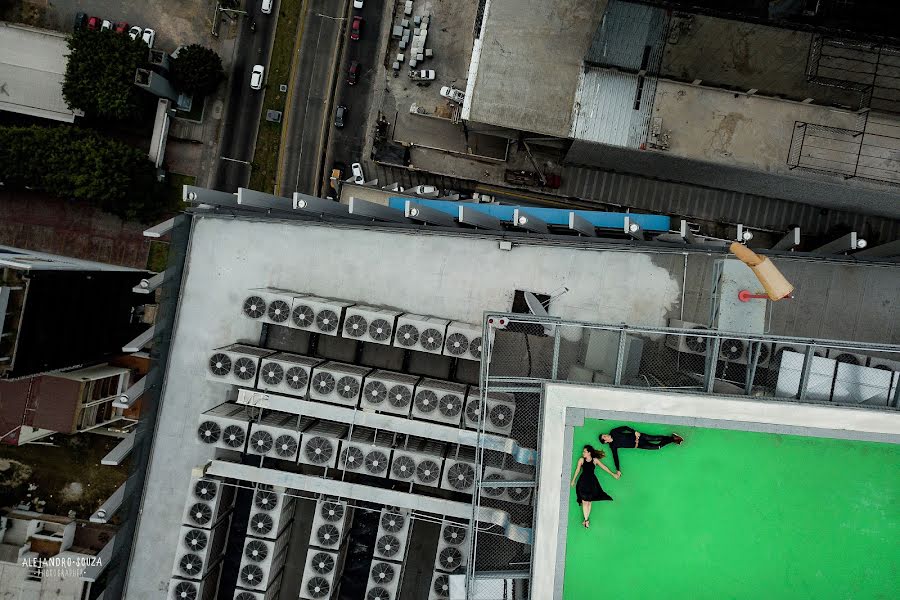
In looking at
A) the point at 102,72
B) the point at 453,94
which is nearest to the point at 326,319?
the point at 453,94

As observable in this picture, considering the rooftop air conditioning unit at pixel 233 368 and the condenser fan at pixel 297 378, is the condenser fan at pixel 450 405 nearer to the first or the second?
the condenser fan at pixel 297 378

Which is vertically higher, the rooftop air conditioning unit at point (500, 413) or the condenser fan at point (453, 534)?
the rooftop air conditioning unit at point (500, 413)

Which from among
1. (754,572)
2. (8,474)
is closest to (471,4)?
(754,572)

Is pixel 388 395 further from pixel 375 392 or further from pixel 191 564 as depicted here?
pixel 191 564

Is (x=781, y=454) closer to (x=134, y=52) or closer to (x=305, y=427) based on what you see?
(x=305, y=427)

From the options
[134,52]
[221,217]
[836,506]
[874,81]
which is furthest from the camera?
[134,52]

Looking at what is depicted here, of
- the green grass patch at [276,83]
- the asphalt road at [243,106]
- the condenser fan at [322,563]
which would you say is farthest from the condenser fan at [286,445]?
the asphalt road at [243,106]
